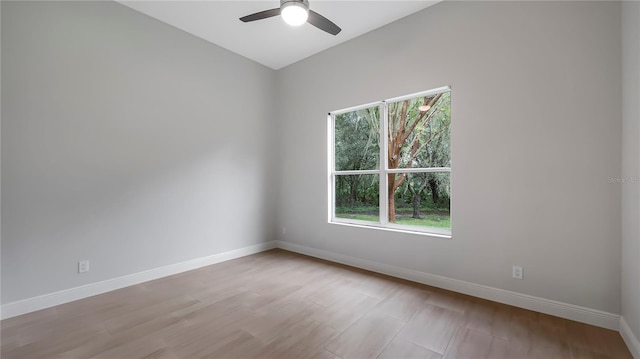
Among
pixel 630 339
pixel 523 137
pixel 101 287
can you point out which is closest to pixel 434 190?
pixel 523 137

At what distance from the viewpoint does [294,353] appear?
1903 mm

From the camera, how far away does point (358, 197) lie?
4.05 m

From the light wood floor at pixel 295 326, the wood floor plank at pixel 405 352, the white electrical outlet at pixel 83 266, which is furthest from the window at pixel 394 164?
the white electrical outlet at pixel 83 266

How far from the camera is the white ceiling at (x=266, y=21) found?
311 centimetres

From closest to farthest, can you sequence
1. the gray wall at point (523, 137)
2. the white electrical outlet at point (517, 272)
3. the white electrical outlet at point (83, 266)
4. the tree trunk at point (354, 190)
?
the gray wall at point (523, 137)
the white electrical outlet at point (517, 272)
the white electrical outlet at point (83, 266)
the tree trunk at point (354, 190)

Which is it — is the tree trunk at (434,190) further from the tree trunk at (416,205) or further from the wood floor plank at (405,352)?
the wood floor plank at (405,352)

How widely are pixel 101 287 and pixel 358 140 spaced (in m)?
3.59

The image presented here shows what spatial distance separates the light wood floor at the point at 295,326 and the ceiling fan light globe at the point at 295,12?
8.97 feet

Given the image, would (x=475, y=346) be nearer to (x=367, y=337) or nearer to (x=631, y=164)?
(x=367, y=337)

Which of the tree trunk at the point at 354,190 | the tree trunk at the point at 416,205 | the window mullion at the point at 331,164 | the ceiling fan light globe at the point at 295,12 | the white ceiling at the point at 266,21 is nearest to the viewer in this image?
the ceiling fan light globe at the point at 295,12

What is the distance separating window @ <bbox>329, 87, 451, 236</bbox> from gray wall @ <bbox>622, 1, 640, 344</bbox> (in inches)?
52.7

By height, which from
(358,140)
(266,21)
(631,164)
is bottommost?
(631,164)

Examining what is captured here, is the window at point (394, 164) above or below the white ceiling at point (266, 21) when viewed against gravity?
below

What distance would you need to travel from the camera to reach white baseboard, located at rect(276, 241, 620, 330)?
224 cm
